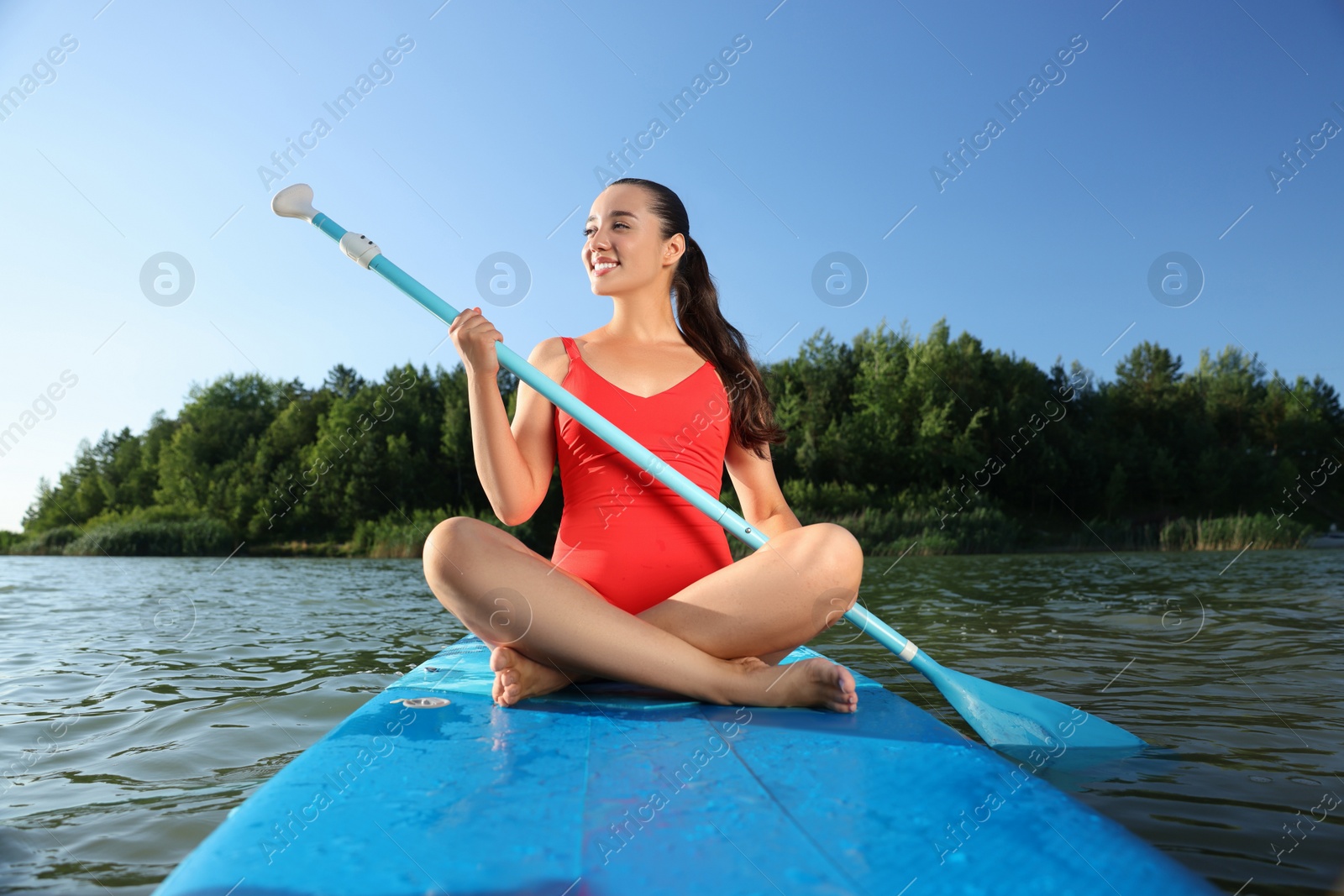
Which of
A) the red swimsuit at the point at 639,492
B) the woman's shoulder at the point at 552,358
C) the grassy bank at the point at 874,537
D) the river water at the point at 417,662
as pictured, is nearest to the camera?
the river water at the point at 417,662

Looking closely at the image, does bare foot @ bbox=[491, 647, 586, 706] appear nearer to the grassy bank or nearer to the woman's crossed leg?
the woman's crossed leg

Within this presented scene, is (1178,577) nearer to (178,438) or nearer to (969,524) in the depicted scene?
(969,524)

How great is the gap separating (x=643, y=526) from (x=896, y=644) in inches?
26.0

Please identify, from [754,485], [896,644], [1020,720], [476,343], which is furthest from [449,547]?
[1020,720]

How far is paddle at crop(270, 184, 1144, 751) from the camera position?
187 centimetres

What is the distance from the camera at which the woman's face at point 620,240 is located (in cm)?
219

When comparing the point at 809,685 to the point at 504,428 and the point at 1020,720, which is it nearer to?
the point at 1020,720

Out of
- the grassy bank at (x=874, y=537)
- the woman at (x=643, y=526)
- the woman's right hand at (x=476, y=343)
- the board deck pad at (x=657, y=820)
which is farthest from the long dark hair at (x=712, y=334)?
the grassy bank at (x=874, y=537)

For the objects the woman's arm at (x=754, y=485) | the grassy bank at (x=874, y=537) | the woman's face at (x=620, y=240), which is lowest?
the grassy bank at (x=874, y=537)

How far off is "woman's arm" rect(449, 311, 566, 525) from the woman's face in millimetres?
225

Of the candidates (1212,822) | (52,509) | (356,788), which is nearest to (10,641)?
(356,788)

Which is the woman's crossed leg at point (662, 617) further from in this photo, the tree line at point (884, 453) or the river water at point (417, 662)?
the tree line at point (884, 453)

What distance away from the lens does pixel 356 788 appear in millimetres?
1055

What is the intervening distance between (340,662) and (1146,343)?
34.5 m
